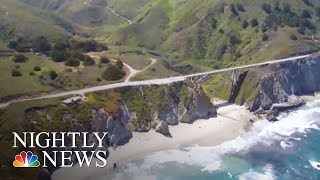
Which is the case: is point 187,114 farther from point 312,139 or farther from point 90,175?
point 90,175

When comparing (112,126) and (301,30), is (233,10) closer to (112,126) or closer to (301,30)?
(301,30)

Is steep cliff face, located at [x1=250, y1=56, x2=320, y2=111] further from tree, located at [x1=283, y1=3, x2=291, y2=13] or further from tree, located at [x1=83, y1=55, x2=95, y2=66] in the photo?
tree, located at [x1=83, y1=55, x2=95, y2=66]

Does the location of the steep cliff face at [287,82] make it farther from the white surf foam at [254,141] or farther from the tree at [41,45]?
the tree at [41,45]

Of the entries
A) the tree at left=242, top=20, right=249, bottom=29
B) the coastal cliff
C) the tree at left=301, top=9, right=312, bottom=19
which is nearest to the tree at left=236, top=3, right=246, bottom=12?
the tree at left=242, top=20, right=249, bottom=29

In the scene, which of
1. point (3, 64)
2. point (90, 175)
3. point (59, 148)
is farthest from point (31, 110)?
point (3, 64)

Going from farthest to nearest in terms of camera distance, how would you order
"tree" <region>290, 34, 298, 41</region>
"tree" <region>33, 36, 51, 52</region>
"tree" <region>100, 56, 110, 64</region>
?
"tree" <region>290, 34, 298, 41</region> → "tree" <region>33, 36, 51, 52</region> → "tree" <region>100, 56, 110, 64</region>

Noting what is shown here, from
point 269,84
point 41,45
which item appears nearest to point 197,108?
point 269,84
